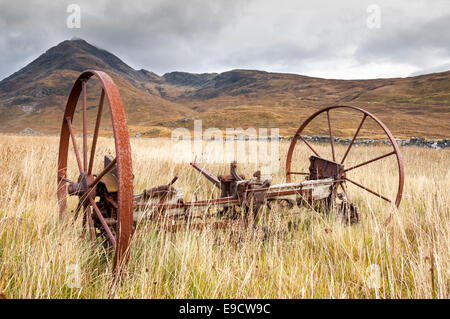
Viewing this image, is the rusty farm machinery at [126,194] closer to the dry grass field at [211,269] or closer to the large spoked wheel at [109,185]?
the large spoked wheel at [109,185]

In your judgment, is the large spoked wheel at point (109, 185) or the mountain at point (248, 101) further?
the mountain at point (248, 101)

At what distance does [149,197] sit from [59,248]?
836 mm

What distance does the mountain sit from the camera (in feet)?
125

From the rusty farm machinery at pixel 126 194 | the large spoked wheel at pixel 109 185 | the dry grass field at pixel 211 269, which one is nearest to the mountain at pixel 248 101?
the rusty farm machinery at pixel 126 194

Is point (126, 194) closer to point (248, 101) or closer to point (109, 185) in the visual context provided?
point (109, 185)

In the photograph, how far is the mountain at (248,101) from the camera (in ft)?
125

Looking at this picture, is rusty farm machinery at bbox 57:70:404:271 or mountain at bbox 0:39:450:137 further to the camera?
mountain at bbox 0:39:450:137

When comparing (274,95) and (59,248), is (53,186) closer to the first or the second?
(59,248)

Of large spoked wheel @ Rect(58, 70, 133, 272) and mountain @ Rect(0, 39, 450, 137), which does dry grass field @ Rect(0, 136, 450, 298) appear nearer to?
large spoked wheel @ Rect(58, 70, 133, 272)

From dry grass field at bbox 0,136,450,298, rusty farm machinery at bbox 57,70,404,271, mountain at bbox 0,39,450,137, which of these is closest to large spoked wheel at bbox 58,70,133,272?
rusty farm machinery at bbox 57,70,404,271

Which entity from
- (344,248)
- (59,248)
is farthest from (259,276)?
(59,248)

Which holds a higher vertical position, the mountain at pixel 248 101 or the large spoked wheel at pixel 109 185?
the mountain at pixel 248 101

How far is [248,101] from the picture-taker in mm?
87000
